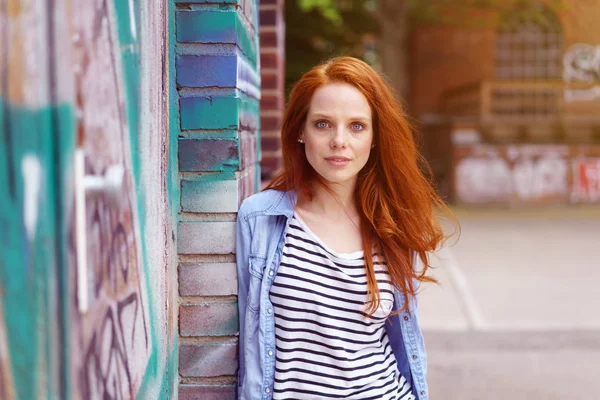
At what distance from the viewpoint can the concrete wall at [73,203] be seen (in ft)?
3.58

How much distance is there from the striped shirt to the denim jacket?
0.10ft

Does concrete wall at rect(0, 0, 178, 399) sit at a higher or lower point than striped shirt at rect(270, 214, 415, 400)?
higher

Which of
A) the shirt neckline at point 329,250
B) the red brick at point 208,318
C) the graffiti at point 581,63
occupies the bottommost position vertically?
the red brick at point 208,318

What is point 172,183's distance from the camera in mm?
2090

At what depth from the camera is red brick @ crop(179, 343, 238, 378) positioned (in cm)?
219

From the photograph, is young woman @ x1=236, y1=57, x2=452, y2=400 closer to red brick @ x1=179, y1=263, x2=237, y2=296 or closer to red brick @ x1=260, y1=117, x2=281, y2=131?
red brick @ x1=179, y1=263, x2=237, y2=296

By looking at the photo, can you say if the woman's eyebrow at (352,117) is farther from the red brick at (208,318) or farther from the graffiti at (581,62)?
the graffiti at (581,62)

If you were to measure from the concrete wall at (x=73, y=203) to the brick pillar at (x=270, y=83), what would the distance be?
87.5 inches

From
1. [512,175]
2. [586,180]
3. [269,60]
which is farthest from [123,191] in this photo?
[586,180]

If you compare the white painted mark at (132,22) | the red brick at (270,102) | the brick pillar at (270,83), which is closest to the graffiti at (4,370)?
the white painted mark at (132,22)

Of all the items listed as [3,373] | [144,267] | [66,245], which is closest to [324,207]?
[144,267]

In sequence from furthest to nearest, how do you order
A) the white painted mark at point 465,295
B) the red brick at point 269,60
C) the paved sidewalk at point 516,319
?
the white painted mark at point 465,295 < the red brick at point 269,60 < the paved sidewalk at point 516,319

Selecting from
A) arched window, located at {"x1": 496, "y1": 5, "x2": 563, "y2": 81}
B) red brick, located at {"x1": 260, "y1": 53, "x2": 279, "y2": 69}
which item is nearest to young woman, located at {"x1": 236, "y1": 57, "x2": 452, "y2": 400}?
red brick, located at {"x1": 260, "y1": 53, "x2": 279, "y2": 69}

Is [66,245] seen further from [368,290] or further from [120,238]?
[368,290]
